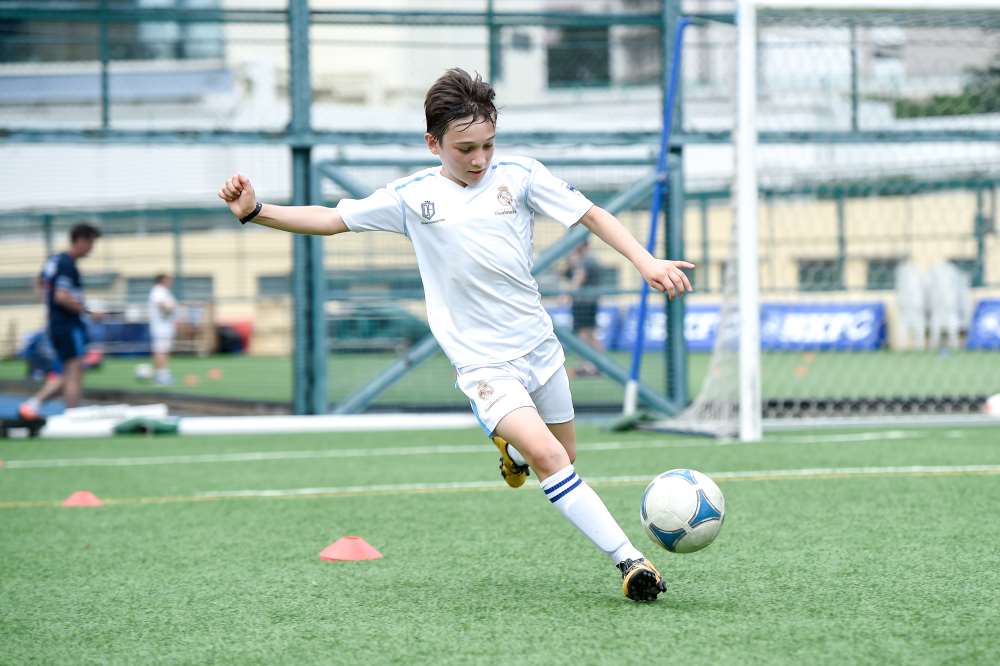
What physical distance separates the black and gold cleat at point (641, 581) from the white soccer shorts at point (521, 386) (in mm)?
620

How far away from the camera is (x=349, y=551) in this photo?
5031mm

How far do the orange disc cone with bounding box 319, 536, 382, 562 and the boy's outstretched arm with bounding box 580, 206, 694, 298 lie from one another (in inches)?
64.2

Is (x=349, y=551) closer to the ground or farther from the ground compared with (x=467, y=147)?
closer to the ground

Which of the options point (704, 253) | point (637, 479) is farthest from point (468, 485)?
point (704, 253)

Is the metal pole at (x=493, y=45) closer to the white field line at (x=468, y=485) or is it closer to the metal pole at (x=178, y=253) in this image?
the white field line at (x=468, y=485)

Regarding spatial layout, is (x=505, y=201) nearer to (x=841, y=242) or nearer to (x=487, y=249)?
(x=487, y=249)

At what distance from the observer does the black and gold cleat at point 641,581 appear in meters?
3.96

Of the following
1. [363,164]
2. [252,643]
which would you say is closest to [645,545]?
[252,643]

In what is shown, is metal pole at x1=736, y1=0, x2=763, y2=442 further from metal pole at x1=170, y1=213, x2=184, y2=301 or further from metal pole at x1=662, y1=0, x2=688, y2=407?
metal pole at x1=170, y1=213, x2=184, y2=301

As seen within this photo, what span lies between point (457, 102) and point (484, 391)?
927mm

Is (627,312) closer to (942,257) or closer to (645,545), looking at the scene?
(942,257)

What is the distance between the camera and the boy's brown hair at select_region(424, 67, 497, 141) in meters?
4.16

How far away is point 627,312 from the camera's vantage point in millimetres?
13242

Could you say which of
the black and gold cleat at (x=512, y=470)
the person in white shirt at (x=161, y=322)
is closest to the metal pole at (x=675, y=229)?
the black and gold cleat at (x=512, y=470)
